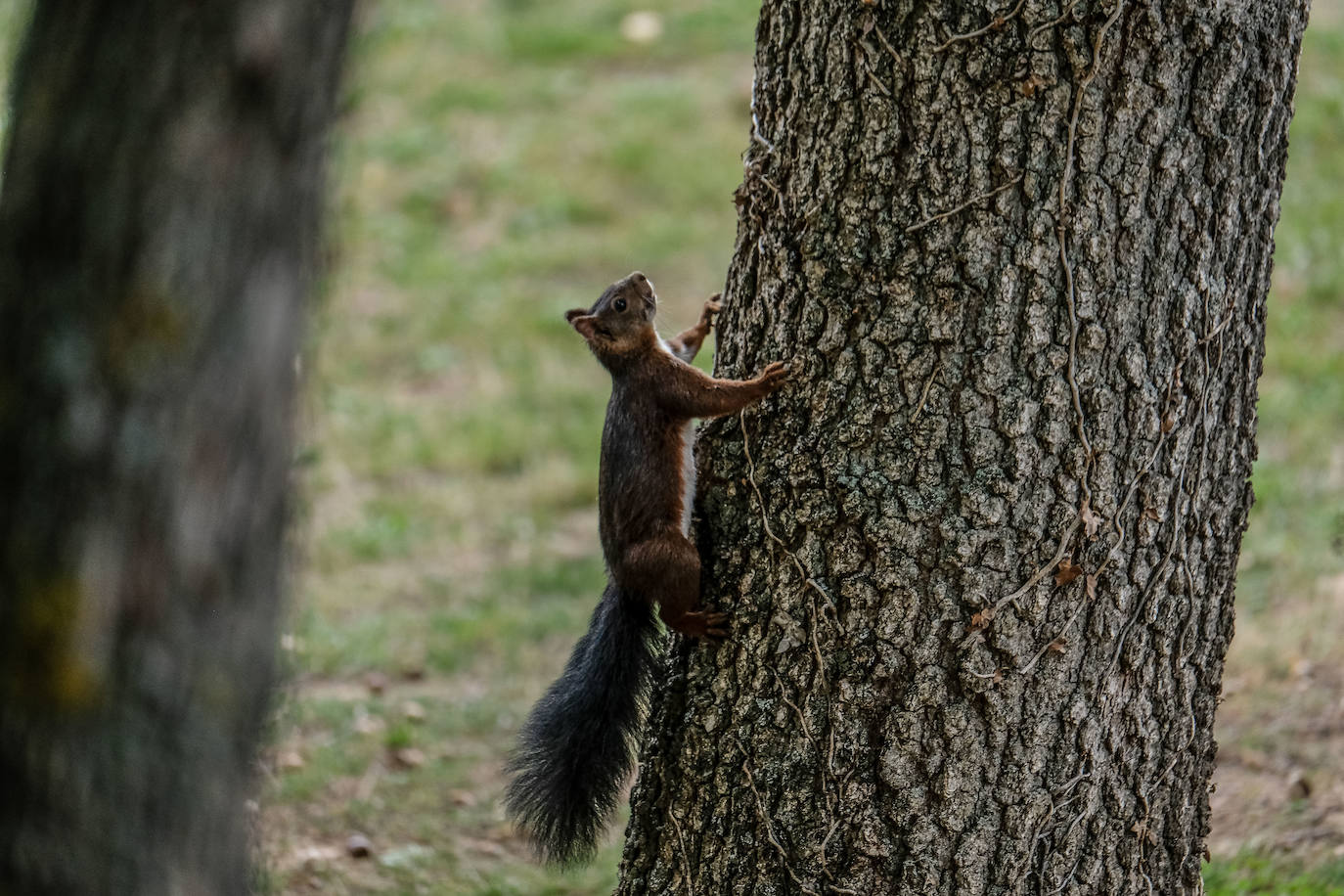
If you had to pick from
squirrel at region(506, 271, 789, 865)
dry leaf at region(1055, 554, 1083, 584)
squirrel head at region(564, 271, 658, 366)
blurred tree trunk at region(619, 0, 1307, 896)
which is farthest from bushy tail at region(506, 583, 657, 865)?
dry leaf at region(1055, 554, 1083, 584)

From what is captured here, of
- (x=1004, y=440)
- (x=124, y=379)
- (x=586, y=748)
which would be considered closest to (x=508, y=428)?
(x=586, y=748)

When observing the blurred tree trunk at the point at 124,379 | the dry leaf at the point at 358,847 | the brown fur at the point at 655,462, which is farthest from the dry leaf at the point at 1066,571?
the dry leaf at the point at 358,847

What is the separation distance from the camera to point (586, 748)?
8.69ft

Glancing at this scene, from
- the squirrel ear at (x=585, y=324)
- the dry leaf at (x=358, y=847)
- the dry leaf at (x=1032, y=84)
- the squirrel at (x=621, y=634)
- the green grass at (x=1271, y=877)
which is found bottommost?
the dry leaf at (x=358, y=847)

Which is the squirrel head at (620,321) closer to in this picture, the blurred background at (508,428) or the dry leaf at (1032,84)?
the blurred background at (508,428)

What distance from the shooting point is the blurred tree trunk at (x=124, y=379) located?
1.15 metres

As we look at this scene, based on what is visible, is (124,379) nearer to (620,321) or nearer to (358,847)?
(620,321)

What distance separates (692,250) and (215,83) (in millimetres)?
7196

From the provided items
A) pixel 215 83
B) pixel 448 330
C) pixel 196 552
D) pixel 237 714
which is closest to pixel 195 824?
pixel 237 714

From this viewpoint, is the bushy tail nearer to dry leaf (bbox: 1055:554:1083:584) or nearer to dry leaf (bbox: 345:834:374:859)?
dry leaf (bbox: 1055:554:1083:584)

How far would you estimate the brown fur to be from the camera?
2.55 meters

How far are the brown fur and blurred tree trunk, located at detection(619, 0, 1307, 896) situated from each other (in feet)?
0.44

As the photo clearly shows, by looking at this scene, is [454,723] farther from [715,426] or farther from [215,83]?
[215,83]

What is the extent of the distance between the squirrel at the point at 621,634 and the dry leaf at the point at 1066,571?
0.66 metres
